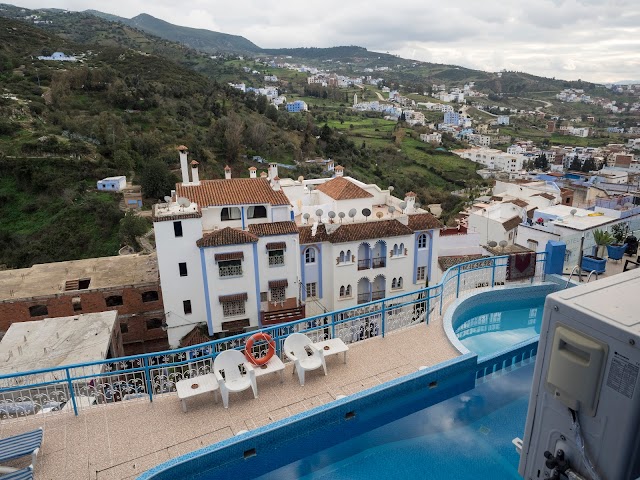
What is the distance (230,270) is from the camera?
18.2m

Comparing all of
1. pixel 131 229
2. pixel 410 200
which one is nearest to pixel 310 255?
pixel 410 200

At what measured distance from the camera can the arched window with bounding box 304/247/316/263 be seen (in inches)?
785

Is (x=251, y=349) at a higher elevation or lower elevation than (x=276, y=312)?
higher

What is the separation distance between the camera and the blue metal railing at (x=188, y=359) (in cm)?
740

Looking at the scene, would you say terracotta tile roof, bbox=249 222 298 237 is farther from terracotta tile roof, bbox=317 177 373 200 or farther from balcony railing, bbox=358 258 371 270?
terracotta tile roof, bbox=317 177 373 200

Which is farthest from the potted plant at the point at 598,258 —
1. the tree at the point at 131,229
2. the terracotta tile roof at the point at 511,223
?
the tree at the point at 131,229

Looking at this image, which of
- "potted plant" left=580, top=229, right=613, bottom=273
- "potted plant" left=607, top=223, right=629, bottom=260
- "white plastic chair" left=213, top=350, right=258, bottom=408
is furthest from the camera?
"potted plant" left=607, top=223, right=629, bottom=260

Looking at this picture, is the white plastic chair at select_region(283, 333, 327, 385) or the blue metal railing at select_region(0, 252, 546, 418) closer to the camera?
the blue metal railing at select_region(0, 252, 546, 418)

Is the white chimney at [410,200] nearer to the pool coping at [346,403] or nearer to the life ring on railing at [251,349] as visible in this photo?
the pool coping at [346,403]

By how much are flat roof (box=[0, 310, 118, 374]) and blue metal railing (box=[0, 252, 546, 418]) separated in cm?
88

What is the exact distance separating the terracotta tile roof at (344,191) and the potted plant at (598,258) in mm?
11153

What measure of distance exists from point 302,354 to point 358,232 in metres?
11.6

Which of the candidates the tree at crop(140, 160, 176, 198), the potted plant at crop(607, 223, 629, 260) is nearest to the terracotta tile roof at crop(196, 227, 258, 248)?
the potted plant at crop(607, 223, 629, 260)

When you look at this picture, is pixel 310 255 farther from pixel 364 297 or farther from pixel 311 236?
pixel 364 297
